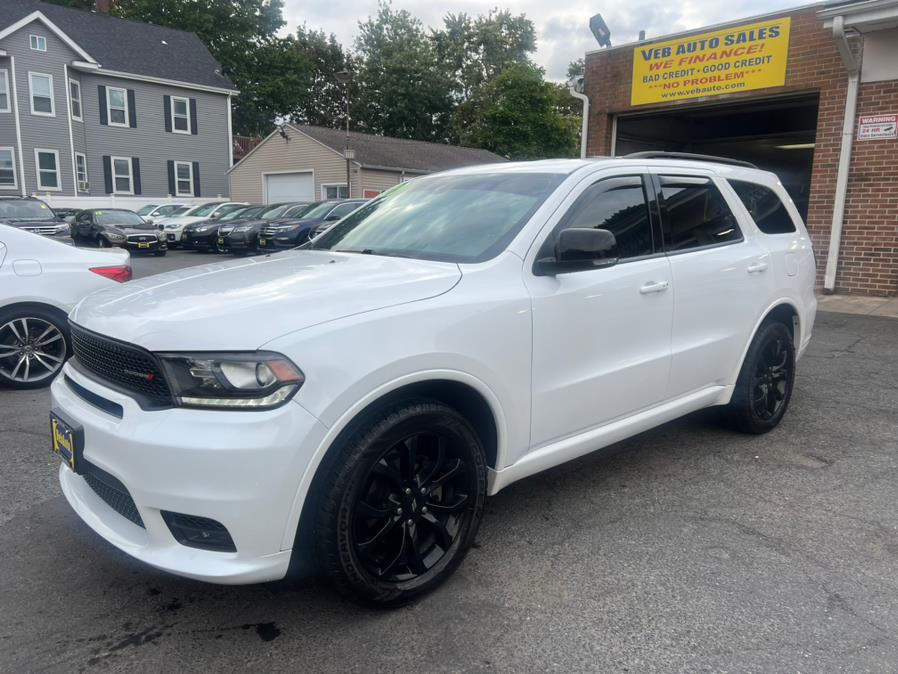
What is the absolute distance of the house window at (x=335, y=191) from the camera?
93.9ft

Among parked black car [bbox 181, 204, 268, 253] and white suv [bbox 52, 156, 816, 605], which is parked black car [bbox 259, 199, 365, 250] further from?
white suv [bbox 52, 156, 816, 605]

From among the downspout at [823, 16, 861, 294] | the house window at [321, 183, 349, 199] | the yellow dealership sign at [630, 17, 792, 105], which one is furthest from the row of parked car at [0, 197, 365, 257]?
the downspout at [823, 16, 861, 294]

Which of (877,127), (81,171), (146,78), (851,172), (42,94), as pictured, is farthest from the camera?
(146,78)

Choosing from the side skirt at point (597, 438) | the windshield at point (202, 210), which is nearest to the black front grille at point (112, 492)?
the side skirt at point (597, 438)

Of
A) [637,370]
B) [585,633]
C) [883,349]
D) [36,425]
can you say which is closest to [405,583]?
[585,633]

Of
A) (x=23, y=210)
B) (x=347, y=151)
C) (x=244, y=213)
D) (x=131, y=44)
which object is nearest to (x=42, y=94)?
(x=131, y=44)

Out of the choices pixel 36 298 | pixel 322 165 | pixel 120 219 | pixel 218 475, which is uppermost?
pixel 322 165

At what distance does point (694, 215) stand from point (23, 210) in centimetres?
1542

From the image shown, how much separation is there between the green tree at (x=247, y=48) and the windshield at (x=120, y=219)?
1051 inches

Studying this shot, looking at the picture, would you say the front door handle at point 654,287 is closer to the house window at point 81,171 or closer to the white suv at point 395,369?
the white suv at point 395,369

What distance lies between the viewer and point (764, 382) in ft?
15.1

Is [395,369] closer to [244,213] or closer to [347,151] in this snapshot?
[244,213]

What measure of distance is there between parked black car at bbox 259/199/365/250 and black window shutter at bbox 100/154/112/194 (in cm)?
1663

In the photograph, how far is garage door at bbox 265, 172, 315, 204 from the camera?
30531 mm
